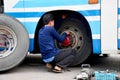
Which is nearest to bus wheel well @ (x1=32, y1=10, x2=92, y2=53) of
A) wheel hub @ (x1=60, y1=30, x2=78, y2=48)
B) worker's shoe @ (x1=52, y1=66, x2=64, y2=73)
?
wheel hub @ (x1=60, y1=30, x2=78, y2=48)

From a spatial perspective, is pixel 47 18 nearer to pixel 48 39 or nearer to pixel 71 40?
pixel 48 39

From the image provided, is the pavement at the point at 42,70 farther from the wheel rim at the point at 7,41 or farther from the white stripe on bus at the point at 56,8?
the white stripe on bus at the point at 56,8

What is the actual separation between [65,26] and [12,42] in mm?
1010

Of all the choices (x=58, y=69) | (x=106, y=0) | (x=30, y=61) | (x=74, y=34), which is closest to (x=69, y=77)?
(x=58, y=69)

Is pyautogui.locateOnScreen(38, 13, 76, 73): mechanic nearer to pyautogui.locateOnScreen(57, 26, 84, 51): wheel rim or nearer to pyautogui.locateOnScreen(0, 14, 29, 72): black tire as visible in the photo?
pyautogui.locateOnScreen(57, 26, 84, 51): wheel rim

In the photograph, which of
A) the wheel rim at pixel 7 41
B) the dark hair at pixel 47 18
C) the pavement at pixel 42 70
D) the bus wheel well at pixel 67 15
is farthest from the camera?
the wheel rim at pixel 7 41

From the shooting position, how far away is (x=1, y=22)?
6.86m

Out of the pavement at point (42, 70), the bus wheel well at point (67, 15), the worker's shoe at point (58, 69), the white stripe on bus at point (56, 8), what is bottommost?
the pavement at point (42, 70)

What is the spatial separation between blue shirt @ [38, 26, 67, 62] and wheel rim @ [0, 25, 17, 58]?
49 centimetres

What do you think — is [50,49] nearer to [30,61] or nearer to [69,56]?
[69,56]

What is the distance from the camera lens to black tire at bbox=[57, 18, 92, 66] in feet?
22.6

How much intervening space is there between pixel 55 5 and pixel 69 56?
3.06 ft

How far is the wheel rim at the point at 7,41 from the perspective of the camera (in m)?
6.88

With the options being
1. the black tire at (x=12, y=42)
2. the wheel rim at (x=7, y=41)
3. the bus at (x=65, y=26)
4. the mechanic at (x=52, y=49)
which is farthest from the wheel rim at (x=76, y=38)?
the wheel rim at (x=7, y=41)
